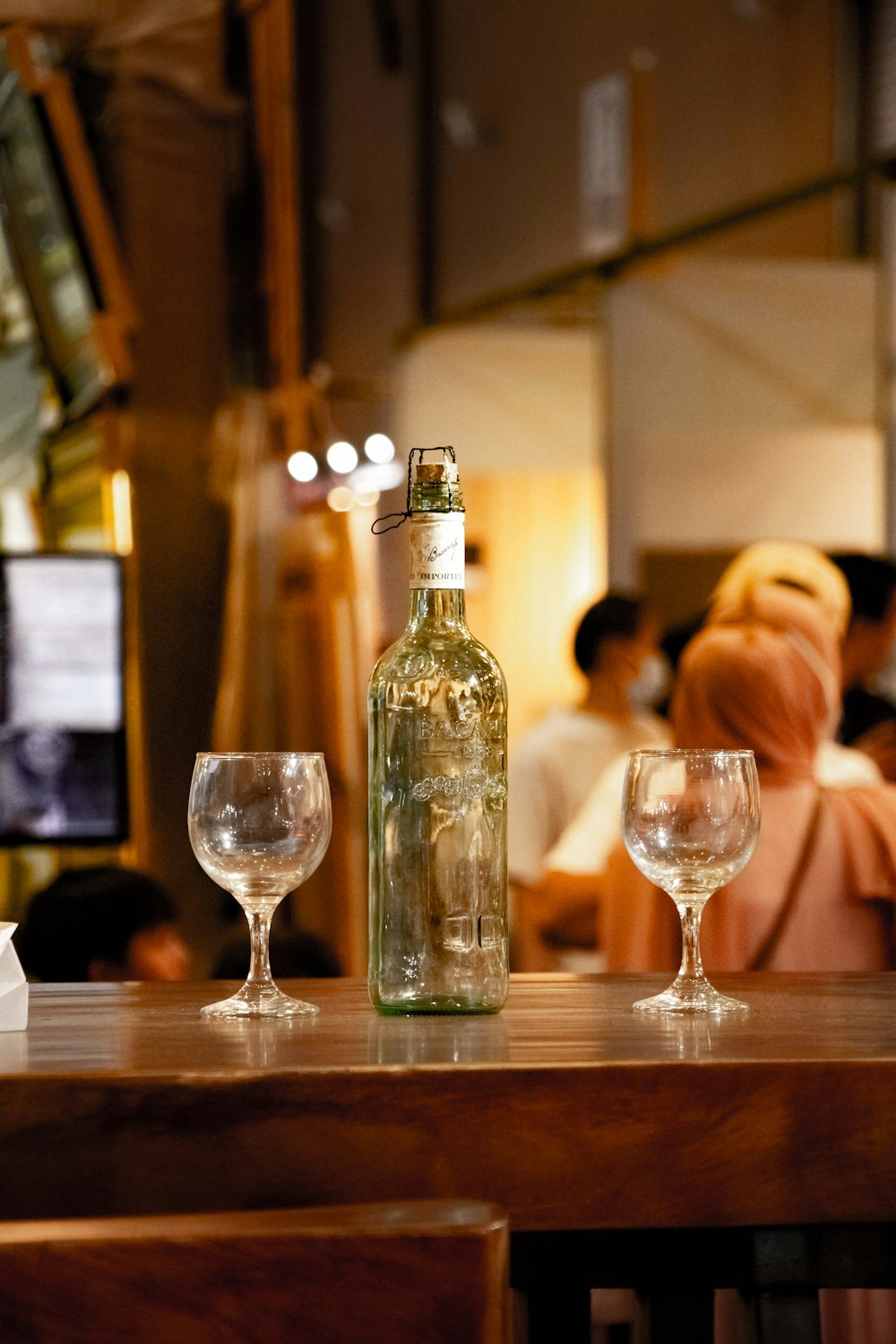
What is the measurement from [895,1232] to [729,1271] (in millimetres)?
90

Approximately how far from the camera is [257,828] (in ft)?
3.18

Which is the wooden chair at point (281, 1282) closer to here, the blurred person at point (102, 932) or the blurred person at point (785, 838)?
the blurred person at point (785, 838)

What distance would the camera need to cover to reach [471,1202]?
0.57 m

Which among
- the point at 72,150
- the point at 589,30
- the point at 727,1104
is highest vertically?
the point at 589,30

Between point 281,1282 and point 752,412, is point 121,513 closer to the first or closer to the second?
point 752,412

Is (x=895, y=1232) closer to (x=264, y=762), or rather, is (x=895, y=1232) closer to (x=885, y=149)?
(x=264, y=762)

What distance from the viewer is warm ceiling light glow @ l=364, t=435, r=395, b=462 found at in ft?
14.8

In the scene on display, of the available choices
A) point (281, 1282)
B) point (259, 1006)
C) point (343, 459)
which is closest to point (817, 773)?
point (259, 1006)

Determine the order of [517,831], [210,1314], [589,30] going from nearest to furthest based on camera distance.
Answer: [210,1314] < [517,831] < [589,30]

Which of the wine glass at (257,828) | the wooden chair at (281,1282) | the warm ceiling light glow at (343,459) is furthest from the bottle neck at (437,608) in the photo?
the warm ceiling light glow at (343,459)

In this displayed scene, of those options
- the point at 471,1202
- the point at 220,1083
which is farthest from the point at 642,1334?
the point at 471,1202

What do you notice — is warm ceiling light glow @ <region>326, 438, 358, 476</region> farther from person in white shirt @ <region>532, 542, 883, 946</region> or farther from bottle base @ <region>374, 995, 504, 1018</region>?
bottle base @ <region>374, 995, 504, 1018</region>

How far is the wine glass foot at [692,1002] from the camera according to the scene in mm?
984

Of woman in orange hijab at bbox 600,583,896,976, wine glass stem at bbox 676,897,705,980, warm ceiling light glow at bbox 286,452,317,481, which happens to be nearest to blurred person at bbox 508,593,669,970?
warm ceiling light glow at bbox 286,452,317,481
